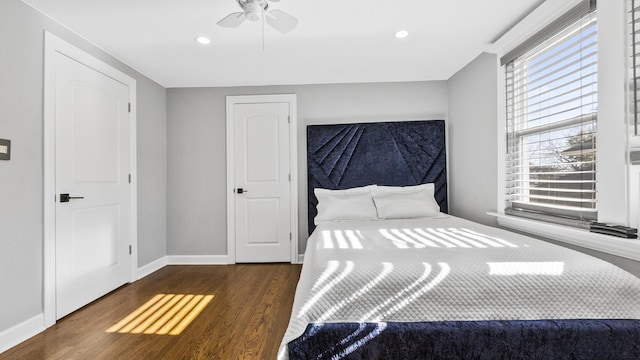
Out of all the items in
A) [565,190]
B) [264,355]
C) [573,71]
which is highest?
[573,71]

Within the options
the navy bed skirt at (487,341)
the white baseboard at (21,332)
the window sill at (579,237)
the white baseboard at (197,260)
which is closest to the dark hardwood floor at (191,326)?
the white baseboard at (21,332)

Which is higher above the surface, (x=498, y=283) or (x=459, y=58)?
(x=459, y=58)

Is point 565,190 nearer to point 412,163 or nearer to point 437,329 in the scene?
point 437,329

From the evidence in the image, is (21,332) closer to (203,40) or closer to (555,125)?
(203,40)

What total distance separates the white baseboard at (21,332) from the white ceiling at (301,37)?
2.22 m

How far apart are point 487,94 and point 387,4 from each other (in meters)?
1.44

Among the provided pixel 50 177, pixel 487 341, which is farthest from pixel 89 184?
pixel 487 341

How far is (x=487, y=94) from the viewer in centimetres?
291

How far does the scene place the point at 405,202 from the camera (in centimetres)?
323

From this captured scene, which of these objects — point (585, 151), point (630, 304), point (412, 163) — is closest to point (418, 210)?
point (412, 163)

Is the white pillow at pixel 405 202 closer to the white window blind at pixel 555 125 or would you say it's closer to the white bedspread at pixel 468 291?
the white window blind at pixel 555 125

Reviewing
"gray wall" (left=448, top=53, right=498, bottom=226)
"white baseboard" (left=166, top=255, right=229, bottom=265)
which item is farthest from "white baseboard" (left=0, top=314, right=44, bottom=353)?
"gray wall" (left=448, top=53, right=498, bottom=226)

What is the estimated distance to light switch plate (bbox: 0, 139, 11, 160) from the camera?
1.91m

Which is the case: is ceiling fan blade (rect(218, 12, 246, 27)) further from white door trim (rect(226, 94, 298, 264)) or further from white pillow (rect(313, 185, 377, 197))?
white pillow (rect(313, 185, 377, 197))
